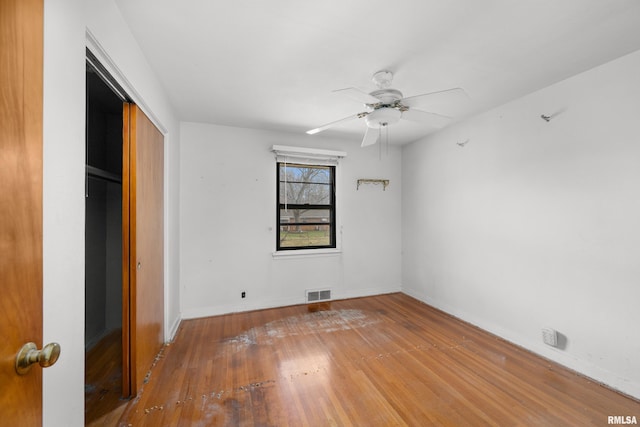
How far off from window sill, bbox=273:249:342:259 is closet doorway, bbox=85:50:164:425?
154cm

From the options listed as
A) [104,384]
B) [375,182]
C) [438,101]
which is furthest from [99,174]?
[375,182]

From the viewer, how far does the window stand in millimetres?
3805

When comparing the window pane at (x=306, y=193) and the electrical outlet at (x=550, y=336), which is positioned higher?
the window pane at (x=306, y=193)

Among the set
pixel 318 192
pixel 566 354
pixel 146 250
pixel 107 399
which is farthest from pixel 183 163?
pixel 566 354

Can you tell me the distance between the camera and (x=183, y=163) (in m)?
3.31

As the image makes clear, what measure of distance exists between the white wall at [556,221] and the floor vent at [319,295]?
1577 millimetres

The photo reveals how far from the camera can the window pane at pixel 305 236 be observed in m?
3.85

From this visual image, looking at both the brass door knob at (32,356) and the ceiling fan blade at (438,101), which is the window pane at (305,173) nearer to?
the ceiling fan blade at (438,101)

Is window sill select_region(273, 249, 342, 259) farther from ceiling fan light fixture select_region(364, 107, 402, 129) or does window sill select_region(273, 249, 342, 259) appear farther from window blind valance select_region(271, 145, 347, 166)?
ceiling fan light fixture select_region(364, 107, 402, 129)

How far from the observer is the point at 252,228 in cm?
362

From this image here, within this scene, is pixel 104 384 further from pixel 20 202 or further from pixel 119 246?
pixel 20 202

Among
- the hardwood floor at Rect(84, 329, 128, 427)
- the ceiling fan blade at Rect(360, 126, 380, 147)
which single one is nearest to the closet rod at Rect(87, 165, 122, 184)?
the hardwood floor at Rect(84, 329, 128, 427)

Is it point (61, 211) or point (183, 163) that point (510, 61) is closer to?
point (61, 211)

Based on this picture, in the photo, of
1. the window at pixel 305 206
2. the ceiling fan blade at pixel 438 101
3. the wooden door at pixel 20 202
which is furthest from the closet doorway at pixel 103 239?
the ceiling fan blade at pixel 438 101
